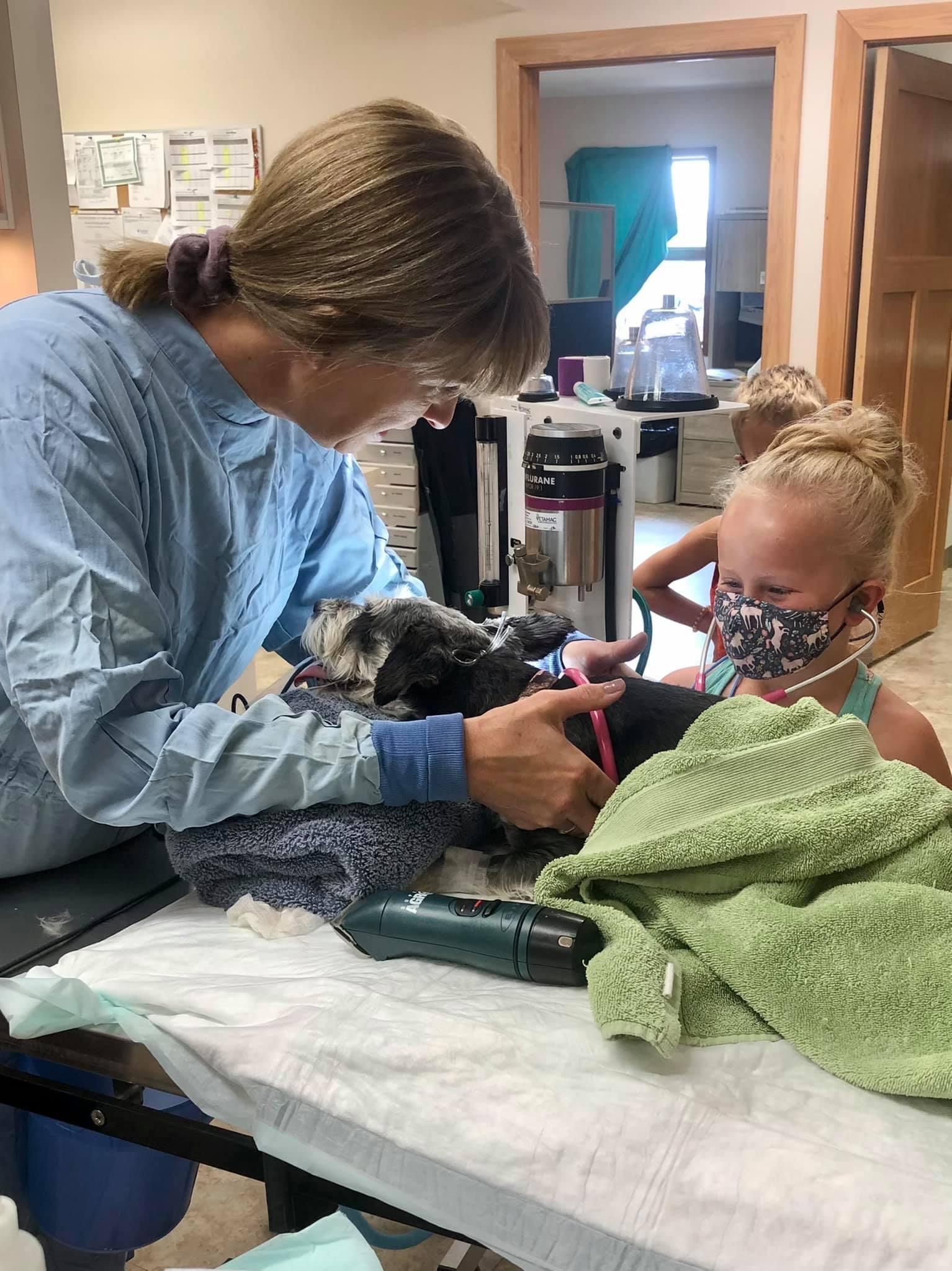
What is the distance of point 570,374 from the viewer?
8.21 feet

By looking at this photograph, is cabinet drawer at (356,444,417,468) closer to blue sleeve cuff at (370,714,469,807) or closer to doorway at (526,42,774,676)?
blue sleeve cuff at (370,714,469,807)

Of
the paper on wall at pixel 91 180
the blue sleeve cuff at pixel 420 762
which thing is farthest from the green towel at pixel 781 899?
the paper on wall at pixel 91 180

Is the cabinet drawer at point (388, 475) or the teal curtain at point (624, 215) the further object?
the teal curtain at point (624, 215)

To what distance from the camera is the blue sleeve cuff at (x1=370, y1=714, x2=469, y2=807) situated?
3.16 feet

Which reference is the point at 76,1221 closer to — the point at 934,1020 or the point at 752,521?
the point at 934,1020

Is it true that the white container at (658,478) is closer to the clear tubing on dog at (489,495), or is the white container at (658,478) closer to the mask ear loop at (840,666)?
the clear tubing on dog at (489,495)

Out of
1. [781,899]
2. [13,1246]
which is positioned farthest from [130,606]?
[781,899]

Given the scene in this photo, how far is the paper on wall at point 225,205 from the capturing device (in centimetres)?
429

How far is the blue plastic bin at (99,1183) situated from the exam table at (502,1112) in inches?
4.8

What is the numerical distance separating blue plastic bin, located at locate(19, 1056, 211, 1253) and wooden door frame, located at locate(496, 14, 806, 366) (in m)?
2.93

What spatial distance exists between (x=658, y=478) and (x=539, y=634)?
6.05m

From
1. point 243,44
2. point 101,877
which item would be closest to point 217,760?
point 101,877

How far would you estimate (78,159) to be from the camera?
14.9 ft

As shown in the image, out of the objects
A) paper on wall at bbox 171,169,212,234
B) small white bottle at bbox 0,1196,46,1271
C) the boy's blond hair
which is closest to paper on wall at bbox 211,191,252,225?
paper on wall at bbox 171,169,212,234
